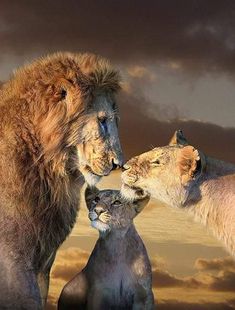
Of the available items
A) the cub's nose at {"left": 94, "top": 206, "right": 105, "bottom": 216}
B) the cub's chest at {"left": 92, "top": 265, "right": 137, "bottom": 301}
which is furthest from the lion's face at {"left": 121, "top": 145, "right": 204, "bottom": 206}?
the cub's chest at {"left": 92, "top": 265, "right": 137, "bottom": 301}

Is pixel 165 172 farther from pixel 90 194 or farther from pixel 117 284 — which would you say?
pixel 117 284

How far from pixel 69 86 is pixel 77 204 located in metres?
1.04

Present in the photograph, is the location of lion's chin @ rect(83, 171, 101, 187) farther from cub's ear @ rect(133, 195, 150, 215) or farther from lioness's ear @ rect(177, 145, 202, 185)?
lioness's ear @ rect(177, 145, 202, 185)

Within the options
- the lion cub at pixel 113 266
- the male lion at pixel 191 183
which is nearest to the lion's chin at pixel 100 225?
the lion cub at pixel 113 266

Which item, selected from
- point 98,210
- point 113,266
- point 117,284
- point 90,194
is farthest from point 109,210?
point 117,284

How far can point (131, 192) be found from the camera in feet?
32.2

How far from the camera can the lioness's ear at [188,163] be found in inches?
355

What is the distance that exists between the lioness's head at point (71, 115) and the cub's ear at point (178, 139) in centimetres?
42

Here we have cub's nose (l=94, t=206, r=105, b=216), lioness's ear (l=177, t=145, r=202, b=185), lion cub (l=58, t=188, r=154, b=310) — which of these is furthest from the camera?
cub's nose (l=94, t=206, r=105, b=216)

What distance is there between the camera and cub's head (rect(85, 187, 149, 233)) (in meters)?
10.4

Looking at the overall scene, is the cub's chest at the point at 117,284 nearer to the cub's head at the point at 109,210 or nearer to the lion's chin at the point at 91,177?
the cub's head at the point at 109,210

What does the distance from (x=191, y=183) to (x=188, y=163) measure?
0.73 ft

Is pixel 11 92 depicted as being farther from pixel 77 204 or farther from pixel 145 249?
pixel 145 249

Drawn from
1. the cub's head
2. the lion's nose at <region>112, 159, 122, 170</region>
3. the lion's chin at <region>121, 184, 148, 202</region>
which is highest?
the lion's nose at <region>112, 159, 122, 170</region>
